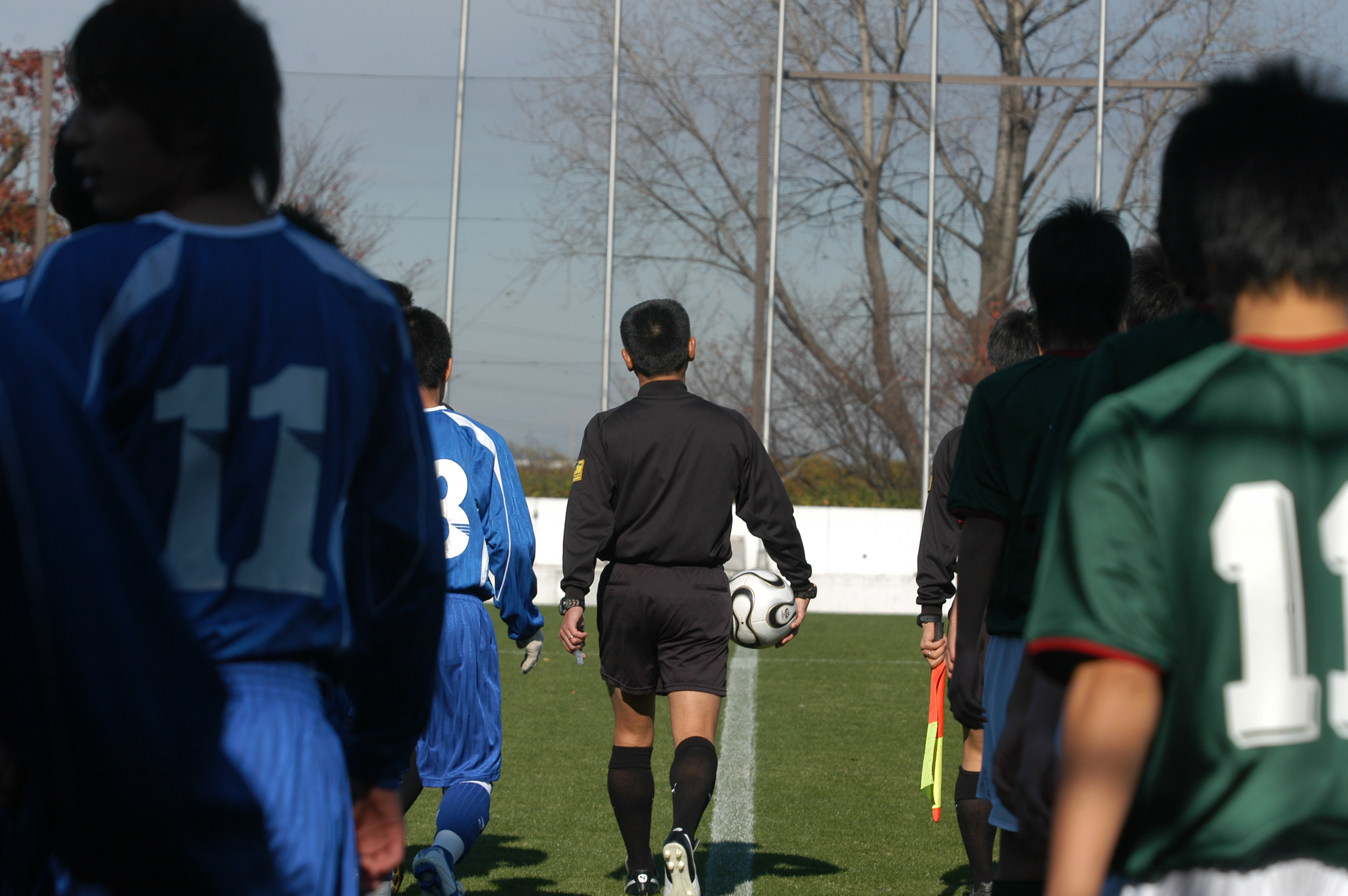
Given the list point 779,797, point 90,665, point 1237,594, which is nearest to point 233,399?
point 90,665

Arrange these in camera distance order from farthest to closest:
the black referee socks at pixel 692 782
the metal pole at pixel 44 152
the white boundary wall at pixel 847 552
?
the metal pole at pixel 44 152 < the white boundary wall at pixel 847 552 < the black referee socks at pixel 692 782

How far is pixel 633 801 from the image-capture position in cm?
540

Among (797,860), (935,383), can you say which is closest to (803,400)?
(935,383)

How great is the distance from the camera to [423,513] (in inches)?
80.4

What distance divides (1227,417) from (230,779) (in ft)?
3.76

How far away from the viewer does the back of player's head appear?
324cm

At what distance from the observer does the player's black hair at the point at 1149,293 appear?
3.47 m

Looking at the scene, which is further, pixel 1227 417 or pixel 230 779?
pixel 1227 417

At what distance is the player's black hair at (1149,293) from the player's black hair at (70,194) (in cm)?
235

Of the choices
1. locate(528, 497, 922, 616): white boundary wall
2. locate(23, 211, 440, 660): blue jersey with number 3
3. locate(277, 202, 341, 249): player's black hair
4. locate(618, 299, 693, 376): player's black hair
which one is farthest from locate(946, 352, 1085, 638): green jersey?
locate(528, 497, 922, 616): white boundary wall

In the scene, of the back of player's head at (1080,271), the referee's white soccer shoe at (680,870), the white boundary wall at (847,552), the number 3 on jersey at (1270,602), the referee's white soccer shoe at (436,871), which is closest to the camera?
the number 3 on jersey at (1270,602)

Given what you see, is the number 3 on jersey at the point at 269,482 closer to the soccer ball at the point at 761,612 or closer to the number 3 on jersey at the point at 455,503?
the number 3 on jersey at the point at 455,503

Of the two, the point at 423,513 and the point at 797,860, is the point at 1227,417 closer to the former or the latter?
the point at 423,513

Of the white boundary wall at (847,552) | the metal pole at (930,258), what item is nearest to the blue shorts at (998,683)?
the white boundary wall at (847,552)
